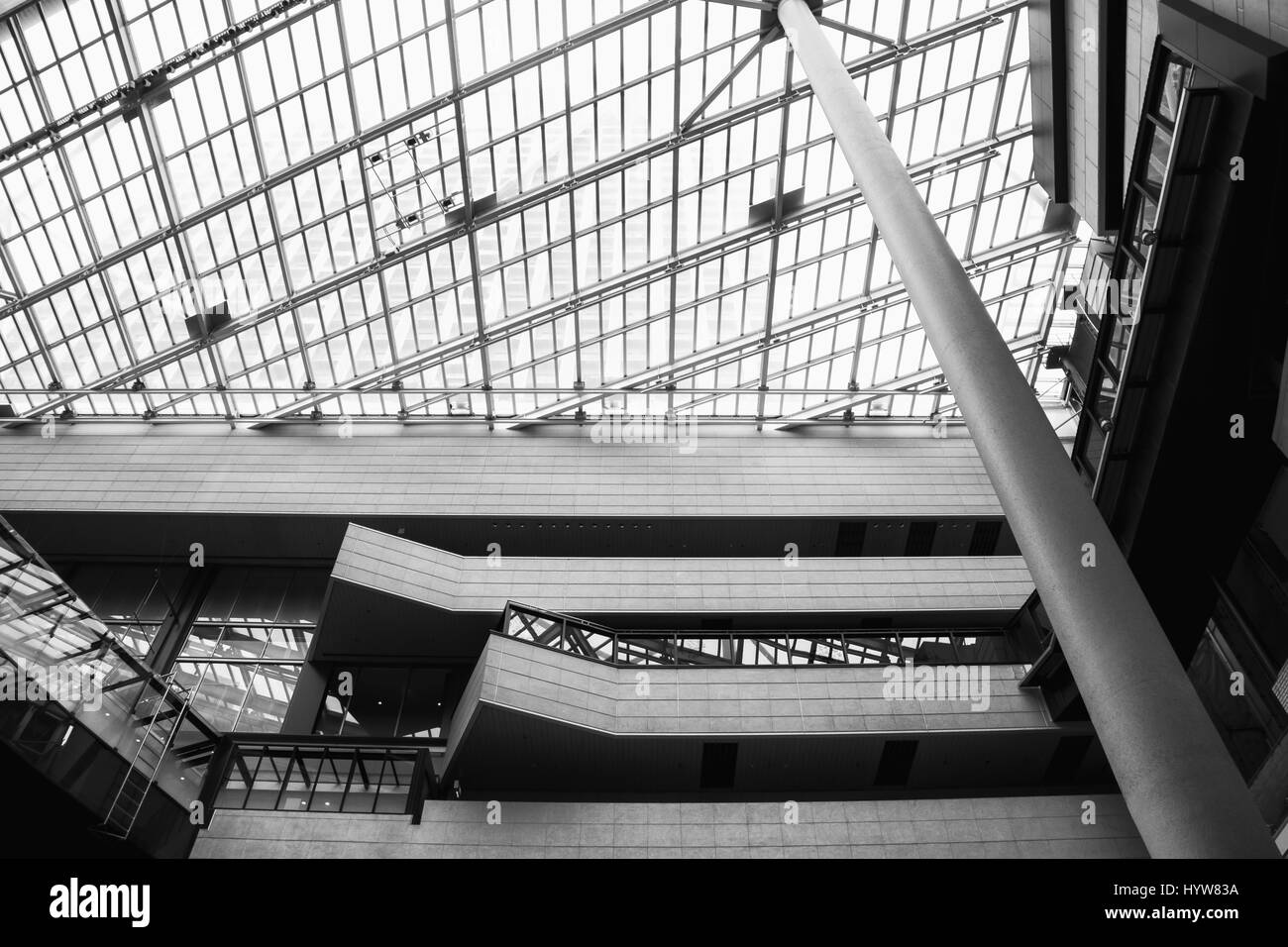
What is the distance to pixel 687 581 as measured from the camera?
2912 cm

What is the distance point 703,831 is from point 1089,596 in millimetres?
13215

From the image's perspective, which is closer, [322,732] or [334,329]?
[322,732]

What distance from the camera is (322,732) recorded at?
91.2ft

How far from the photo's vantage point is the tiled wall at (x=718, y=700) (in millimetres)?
22984

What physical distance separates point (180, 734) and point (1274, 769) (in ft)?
61.7

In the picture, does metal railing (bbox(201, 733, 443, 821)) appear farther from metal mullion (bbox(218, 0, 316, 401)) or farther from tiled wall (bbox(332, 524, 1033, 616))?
metal mullion (bbox(218, 0, 316, 401))

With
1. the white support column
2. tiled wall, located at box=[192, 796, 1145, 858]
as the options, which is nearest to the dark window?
tiled wall, located at box=[192, 796, 1145, 858]

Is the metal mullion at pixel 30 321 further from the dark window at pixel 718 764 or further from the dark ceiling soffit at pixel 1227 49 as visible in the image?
the dark ceiling soffit at pixel 1227 49

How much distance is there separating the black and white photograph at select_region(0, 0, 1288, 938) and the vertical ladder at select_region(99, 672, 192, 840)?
0.09m

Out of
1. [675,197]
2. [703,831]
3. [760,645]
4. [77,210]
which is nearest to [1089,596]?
[703,831]

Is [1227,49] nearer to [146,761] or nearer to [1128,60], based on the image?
[1128,60]

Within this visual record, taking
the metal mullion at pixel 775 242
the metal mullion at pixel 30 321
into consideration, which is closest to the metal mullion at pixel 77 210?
the metal mullion at pixel 30 321
